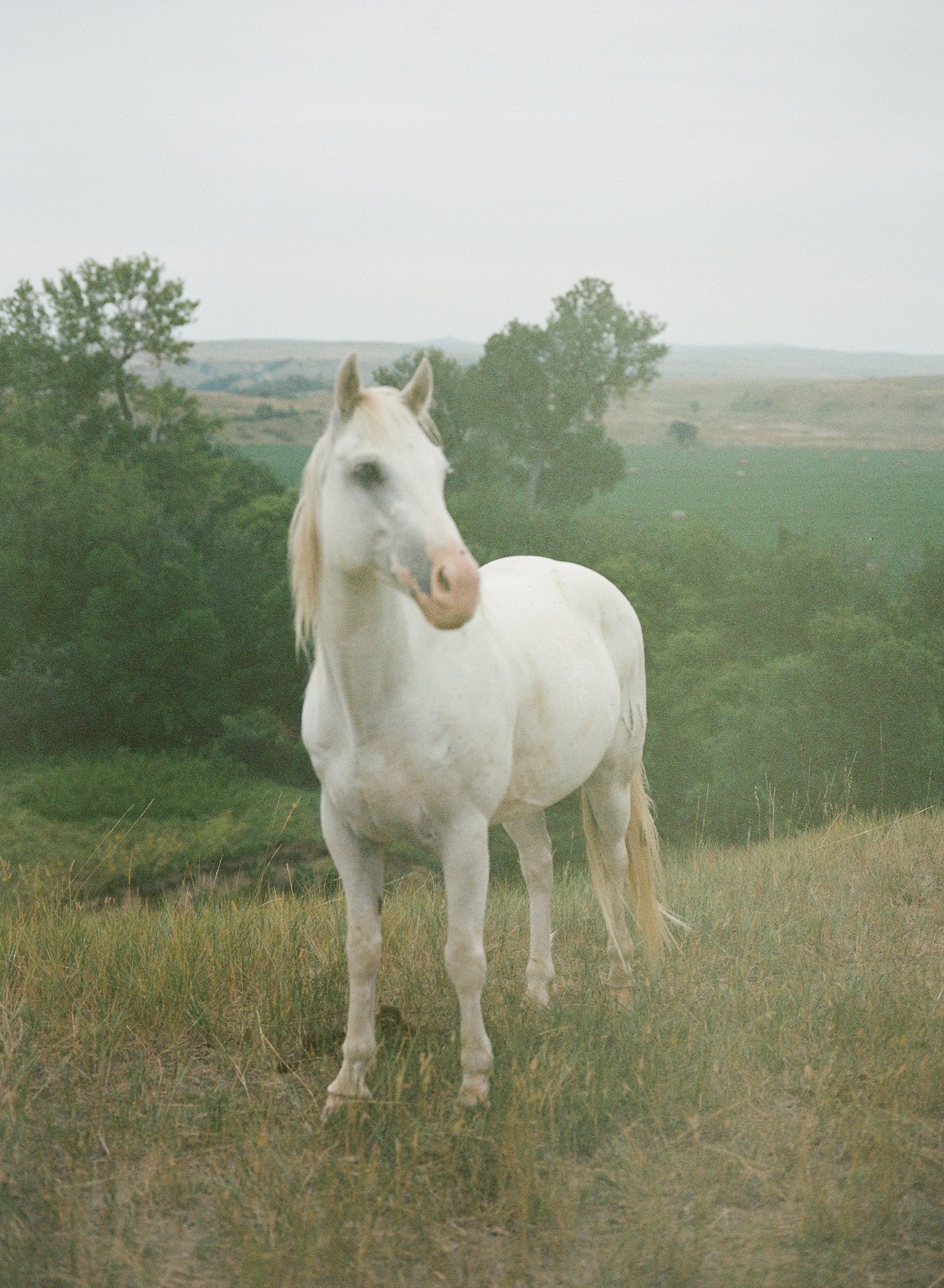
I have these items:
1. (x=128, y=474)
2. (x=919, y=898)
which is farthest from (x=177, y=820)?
(x=919, y=898)

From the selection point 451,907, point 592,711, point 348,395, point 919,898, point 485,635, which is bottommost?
point 919,898

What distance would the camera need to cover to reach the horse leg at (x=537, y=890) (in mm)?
4371

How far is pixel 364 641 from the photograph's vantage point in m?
2.98

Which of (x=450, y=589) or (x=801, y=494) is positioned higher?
(x=450, y=589)

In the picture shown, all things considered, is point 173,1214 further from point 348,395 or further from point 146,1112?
point 348,395

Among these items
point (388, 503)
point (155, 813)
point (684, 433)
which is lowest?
point (155, 813)

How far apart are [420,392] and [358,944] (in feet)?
5.48

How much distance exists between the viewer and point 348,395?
9.08 feet

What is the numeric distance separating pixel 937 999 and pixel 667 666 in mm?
19404

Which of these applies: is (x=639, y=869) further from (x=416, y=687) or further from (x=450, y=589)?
(x=450, y=589)

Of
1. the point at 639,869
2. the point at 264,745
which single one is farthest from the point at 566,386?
the point at 639,869

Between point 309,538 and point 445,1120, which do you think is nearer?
point 309,538

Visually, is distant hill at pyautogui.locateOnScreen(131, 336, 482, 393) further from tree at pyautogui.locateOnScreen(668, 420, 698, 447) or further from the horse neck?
the horse neck

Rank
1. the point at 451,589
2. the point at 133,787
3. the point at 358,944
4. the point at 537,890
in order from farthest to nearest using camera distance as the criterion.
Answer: the point at 133,787
the point at 537,890
the point at 358,944
the point at 451,589
